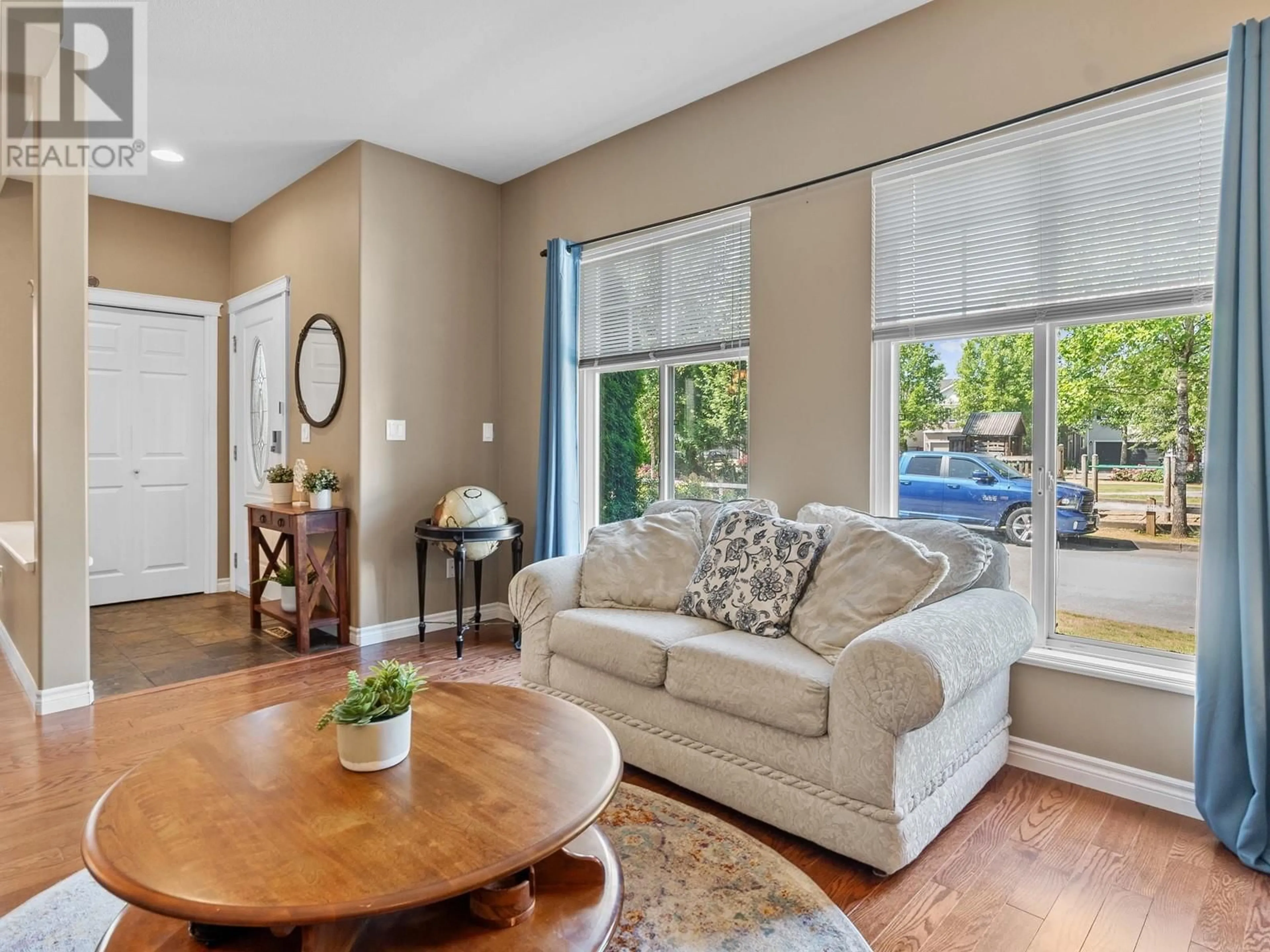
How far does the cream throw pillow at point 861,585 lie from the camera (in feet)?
7.25

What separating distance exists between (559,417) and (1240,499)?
2.92 meters

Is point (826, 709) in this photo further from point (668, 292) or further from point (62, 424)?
point (62, 424)

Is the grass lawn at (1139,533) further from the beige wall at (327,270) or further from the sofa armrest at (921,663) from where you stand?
the beige wall at (327,270)

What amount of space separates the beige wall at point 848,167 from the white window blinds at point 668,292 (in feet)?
0.35

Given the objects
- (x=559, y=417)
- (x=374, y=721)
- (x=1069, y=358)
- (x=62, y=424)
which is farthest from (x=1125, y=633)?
(x=62, y=424)

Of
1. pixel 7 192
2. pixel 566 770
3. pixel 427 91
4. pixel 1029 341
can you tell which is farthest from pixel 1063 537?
pixel 7 192

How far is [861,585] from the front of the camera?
7.57 feet

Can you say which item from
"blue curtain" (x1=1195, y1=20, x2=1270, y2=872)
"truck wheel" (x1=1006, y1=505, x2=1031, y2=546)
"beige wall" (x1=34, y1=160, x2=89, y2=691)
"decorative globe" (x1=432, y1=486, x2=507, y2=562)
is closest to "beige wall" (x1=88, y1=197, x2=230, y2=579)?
"beige wall" (x1=34, y1=160, x2=89, y2=691)

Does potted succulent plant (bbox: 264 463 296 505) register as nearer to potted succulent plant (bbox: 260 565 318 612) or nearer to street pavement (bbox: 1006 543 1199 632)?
potted succulent plant (bbox: 260 565 318 612)

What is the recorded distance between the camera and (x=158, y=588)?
5215 mm

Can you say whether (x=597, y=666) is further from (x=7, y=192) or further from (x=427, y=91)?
(x=7, y=192)

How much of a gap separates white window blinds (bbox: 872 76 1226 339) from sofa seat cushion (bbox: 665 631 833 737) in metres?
1.40

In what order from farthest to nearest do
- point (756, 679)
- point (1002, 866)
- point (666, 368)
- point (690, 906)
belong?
1. point (666, 368)
2. point (756, 679)
3. point (1002, 866)
4. point (690, 906)

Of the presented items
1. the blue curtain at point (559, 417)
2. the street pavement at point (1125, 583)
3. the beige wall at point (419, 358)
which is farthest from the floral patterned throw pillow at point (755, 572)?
the beige wall at point (419, 358)
